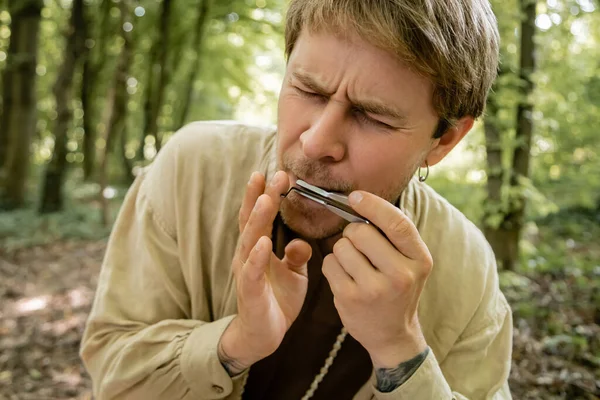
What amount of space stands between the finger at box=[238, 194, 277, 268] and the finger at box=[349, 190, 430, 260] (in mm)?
214

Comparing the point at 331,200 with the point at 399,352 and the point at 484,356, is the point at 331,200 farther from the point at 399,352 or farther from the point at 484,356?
the point at 484,356

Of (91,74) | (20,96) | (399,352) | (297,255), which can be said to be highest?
(297,255)

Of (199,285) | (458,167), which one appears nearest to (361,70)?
(199,285)

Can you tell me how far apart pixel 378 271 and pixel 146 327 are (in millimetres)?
836

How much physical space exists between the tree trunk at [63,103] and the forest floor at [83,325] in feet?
8.38

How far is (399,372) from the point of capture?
4.63ft

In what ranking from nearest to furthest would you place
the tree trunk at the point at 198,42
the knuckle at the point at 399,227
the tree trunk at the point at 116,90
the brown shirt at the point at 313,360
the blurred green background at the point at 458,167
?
the knuckle at the point at 399,227
the brown shirt at the point at 313,360
the blurred green background at the point at 458,167
the tree trunk at the point at 116,90
the tree trunk at the point at 198,42

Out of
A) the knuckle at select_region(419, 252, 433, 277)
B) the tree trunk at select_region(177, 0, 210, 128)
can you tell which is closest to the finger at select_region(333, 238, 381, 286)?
the knuckle at select_region(419, 252, 433, 277)

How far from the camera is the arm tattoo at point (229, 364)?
1.49m

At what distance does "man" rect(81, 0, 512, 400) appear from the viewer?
132cm

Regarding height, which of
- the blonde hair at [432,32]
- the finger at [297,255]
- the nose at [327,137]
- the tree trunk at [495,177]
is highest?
the blonde hair at [432,32]

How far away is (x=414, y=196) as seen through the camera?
1894 millimetres

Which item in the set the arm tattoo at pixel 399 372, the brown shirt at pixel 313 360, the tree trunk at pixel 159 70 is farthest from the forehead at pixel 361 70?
the tree trunk at pixel 159 70

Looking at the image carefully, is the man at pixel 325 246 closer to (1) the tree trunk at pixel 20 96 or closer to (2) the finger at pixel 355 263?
(2) the finger at pixel 355 263
